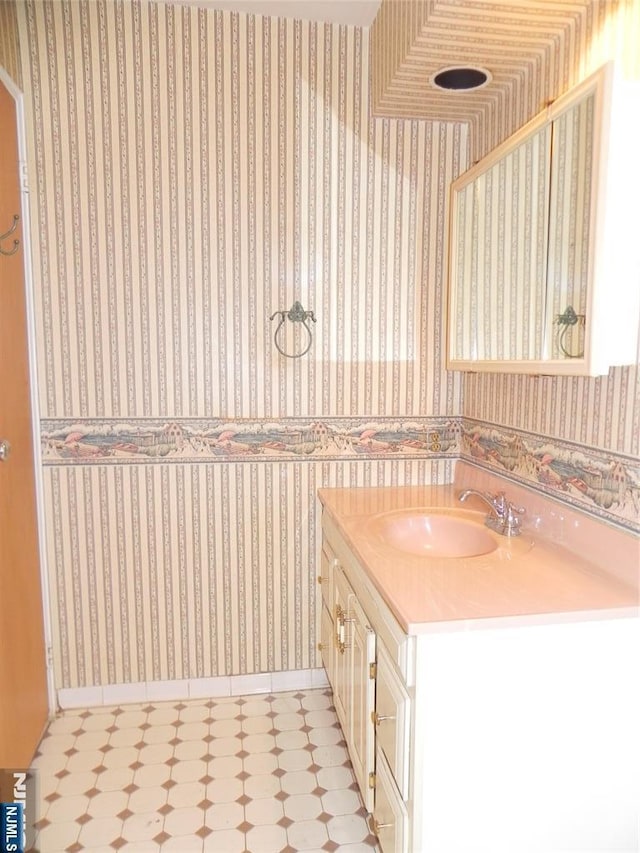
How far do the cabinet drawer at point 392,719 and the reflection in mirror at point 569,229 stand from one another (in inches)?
35.3

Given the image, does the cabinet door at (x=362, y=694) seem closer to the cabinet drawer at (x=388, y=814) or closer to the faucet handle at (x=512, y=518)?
the cabinet drawer at (x=388, y=814)

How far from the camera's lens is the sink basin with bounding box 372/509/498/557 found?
71.0 inches

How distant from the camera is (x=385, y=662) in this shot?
1.35 meters

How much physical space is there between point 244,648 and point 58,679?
2.49 feet

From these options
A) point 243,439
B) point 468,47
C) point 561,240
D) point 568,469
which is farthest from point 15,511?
point 468,47

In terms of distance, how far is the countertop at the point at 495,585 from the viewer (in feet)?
3.82

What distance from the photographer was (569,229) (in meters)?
1.40

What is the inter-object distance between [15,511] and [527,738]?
1.70 m

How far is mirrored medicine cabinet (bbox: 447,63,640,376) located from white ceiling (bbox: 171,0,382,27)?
0.75 m

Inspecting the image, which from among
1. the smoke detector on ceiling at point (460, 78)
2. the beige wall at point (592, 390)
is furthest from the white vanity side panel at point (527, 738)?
the smoke detector on ceiling at point (460, 78)

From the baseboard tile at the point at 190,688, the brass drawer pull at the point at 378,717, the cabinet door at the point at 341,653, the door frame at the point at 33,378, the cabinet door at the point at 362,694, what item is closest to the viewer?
the brass drawer pull at the point at 378,717

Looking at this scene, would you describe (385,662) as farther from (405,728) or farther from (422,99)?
(422,99)

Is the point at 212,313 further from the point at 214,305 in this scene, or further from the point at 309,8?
the point at 309,8

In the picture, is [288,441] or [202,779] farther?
[288,441]
